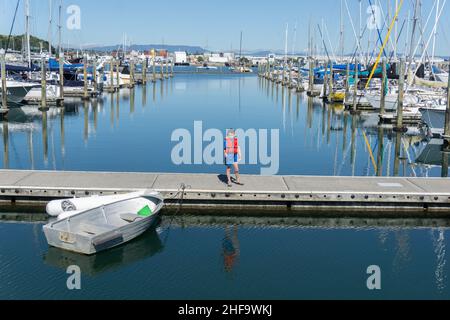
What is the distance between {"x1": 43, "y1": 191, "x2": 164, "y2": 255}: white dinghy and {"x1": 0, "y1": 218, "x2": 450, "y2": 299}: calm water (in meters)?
0.26

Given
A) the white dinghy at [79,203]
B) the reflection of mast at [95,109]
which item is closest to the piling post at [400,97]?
the reflection of mast at [95,109]

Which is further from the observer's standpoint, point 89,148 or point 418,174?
point 89,148

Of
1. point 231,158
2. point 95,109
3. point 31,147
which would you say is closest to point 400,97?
point 31,147

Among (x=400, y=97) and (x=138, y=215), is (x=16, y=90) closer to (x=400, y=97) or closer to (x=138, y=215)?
(x=400, y=97)

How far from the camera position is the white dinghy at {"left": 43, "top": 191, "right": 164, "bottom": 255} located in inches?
546

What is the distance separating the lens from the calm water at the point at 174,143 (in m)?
25.2

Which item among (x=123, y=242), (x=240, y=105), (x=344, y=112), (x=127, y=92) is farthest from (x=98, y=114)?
(x=123, y=242)

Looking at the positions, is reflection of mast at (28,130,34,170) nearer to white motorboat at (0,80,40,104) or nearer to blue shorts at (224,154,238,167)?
blue shorts at (224,154,238,167)

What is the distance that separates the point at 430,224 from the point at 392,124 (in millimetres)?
26733

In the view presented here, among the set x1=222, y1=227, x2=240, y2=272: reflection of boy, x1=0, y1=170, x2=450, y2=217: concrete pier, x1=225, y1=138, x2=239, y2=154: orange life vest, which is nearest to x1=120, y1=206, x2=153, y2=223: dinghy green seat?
x1=0, y1=170, x2=450, y2=217: concrete pier

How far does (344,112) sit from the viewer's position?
52.5 metres

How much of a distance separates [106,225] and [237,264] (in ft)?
12.0

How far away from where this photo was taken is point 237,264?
13.9m
